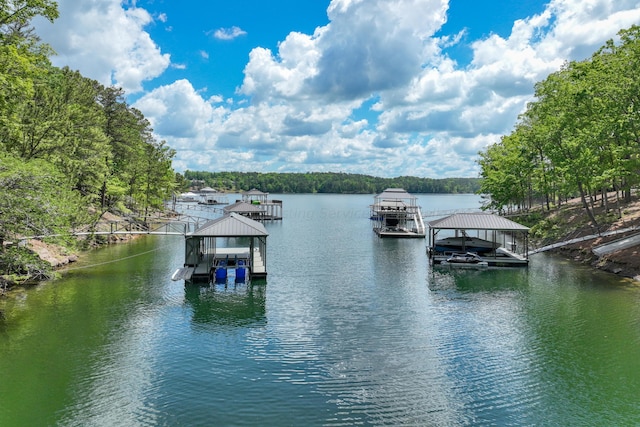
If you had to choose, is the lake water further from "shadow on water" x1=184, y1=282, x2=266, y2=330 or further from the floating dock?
the floating dock

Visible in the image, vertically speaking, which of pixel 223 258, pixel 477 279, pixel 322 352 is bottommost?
pixel 322 352

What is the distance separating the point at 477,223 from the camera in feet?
108

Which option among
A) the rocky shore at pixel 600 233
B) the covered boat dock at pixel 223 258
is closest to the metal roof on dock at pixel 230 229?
the covered boat dock at pixel 223 258

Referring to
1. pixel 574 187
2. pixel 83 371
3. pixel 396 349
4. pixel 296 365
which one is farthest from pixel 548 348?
pixel 574 187

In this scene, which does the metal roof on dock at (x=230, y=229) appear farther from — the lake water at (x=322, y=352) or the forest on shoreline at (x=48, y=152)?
the forest on shoreline at (x=48, y=152)

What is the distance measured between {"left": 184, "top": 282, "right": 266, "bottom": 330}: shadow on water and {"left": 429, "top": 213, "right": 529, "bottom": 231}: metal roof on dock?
15.5 meters

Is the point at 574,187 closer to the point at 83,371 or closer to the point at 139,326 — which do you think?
the point at 139,326

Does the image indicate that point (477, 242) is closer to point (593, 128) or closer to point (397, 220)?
point (593, 128)

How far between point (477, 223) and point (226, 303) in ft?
66.4

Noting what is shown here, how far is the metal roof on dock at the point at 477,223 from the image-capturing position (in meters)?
32.5

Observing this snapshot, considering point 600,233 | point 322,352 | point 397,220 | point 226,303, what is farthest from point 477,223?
point 397,220

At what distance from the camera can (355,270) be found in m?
31.9

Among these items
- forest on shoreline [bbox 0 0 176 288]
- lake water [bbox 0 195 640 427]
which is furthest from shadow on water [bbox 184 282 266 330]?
forest on shoreline [bbox 0 0 176 288]

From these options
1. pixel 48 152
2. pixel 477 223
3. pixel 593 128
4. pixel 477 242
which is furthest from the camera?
pixel 477 242
